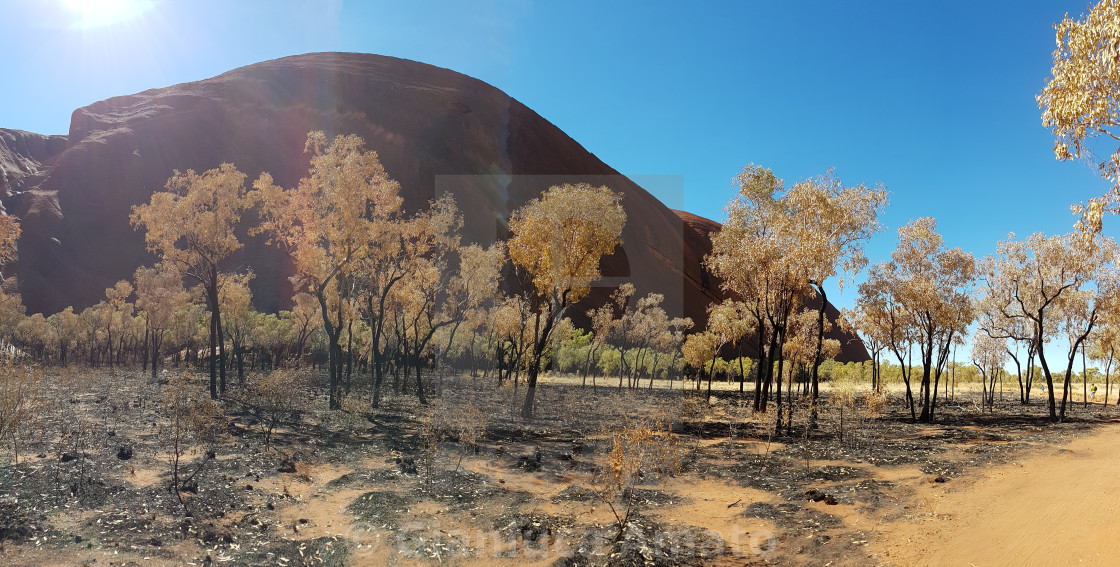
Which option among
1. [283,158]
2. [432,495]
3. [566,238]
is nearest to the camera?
[432,495]

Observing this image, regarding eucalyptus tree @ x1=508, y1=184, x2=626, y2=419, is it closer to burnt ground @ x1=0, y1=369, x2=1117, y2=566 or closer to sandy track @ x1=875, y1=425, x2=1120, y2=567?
burnt ground @ x1=0, y1=369, x2=1117, y2=566

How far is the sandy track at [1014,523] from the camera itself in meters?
8.62

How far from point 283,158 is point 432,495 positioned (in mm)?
103763

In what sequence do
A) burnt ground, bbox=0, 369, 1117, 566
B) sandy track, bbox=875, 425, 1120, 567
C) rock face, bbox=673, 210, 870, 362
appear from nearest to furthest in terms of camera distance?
sandy track, bbox=875, 425, 1120, 567 → burnt ground, bbox=0, 369, 1117, 566 → rock face, bbox=673, 210, 870, 362

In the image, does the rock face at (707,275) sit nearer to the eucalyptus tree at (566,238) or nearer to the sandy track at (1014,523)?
the eucalyptus tree at (566,238)

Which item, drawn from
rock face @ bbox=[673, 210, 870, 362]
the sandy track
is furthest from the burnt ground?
rock face @ bbox=[673, 210, 870, 362]

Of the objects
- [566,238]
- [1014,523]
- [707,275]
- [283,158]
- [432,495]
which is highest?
[283,158]

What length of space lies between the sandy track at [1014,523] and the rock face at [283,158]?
3310 inches

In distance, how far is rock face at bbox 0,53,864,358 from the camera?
88812 mm

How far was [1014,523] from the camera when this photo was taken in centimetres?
1012

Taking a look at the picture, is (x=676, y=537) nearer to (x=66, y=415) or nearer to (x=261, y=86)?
(x=66, y=415)

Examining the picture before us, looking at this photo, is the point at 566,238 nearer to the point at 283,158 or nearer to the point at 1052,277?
the point at 1052,277

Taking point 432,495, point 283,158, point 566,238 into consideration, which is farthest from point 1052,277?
point 283,158

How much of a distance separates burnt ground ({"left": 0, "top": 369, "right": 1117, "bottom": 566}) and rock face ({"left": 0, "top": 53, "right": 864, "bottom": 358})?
7519 cm
